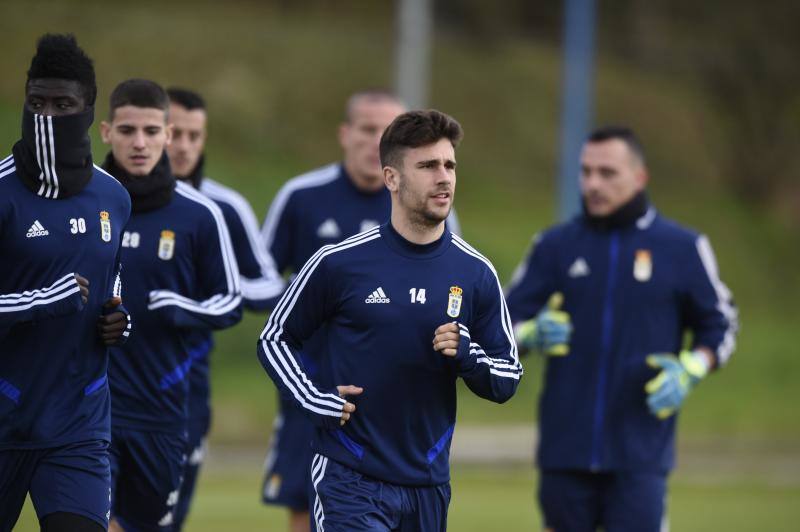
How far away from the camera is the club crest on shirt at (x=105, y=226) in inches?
271

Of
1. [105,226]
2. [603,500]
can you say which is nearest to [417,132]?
[105,226]

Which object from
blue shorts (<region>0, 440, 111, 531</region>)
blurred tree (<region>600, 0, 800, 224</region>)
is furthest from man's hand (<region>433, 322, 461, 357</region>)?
blurred tree (<region>600, 0, 800, 224</region>)

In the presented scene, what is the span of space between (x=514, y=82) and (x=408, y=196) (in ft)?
106

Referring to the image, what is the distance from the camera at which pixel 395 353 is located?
677 centimetres

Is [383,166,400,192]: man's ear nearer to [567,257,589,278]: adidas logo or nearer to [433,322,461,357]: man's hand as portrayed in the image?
[433,322,461,357]: man's hand

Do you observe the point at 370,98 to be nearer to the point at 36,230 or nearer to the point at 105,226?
the point at 105,226

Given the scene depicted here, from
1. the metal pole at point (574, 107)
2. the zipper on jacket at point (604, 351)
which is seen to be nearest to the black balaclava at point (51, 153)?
the zipper on jacket at point (604, 351)

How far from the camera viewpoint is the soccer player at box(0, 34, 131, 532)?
21.8 ft

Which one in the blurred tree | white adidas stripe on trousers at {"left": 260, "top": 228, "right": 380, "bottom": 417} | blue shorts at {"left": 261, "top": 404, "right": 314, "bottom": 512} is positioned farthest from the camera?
the blurred tree

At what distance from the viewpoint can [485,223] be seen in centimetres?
3297

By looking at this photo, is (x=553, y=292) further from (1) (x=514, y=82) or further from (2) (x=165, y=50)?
(1) (x=514, y=82)

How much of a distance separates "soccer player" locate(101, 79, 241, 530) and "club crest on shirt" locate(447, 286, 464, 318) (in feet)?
5.78

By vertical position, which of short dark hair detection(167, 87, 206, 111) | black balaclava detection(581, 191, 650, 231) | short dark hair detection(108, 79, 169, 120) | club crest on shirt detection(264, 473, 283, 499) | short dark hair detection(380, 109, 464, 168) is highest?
short dark hair detection(167, 87, 206, 111)

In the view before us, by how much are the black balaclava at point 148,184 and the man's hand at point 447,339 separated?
7.43 ft
